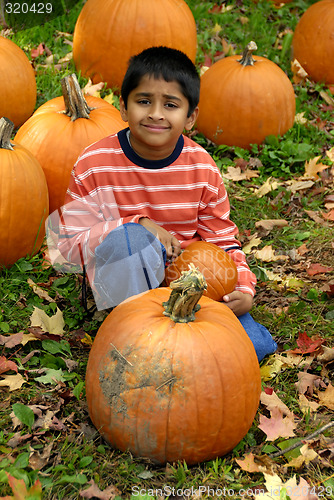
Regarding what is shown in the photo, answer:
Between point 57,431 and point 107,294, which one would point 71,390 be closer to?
point 57,431

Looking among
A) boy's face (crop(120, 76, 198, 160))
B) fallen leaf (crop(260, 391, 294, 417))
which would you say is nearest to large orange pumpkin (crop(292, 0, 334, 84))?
boy's face (crop(120, 76, 198, 160))

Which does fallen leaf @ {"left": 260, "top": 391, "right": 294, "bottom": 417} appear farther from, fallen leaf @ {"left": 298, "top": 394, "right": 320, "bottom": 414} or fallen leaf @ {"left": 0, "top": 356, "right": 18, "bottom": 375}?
fallen leaf @ {"left": 0, "top": 356, "right": 18, "bottom": 375}

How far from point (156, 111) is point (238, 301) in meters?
1.04

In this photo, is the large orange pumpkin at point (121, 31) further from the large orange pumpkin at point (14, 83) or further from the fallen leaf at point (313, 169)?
the fallen leaf at point (313, 169)

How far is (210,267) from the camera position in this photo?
3004 millimetres

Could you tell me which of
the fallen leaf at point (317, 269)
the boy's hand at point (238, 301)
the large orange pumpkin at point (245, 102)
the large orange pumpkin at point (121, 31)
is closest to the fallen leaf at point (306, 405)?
the boy's hand at point (238, 301)

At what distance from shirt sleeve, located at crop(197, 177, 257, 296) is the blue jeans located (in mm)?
518

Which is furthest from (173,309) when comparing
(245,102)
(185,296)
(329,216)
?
(245,102)

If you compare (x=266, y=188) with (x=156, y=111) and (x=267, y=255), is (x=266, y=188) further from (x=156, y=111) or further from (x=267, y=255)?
(x=156, y=111)

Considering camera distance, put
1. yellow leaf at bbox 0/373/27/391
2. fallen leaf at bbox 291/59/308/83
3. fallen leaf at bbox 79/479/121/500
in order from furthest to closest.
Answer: fallen leaf at bbox 291/59/308/83 → yellow leaf at bbox 0/373/27/391 → fallen leaf at bbox 79/479/121/500

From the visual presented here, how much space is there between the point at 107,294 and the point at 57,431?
72cm

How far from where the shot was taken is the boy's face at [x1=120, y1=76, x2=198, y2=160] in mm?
2932

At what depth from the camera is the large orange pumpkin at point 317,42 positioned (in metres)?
6.04

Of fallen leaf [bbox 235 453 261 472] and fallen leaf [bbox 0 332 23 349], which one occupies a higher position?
fallen leaf [bbox 235 453 261 472]
